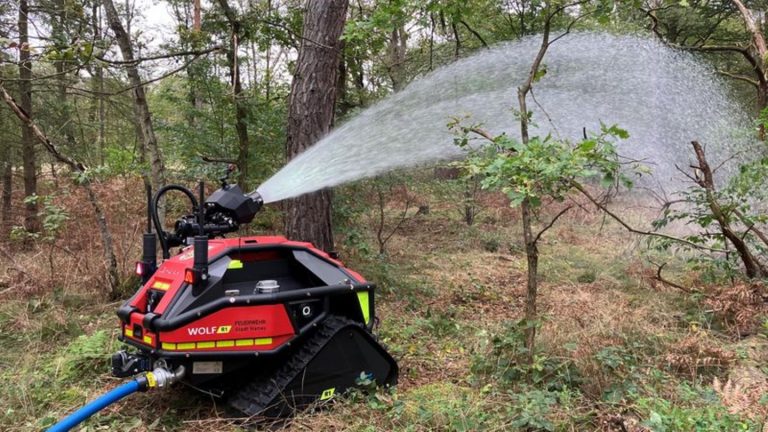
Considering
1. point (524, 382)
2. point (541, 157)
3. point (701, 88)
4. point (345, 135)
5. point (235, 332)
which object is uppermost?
point (701, 88)

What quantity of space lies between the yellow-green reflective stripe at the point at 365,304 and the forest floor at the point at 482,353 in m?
0.47

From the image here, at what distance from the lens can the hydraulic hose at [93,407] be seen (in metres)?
2.37

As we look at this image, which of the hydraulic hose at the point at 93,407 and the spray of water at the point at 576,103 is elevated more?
the spray of water at the point at 576,103

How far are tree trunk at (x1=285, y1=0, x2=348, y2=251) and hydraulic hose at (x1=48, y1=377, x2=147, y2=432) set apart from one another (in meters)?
3.02

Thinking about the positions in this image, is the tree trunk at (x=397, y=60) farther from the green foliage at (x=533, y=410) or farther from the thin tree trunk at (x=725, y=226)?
the green foliage at (x=533, y=410)

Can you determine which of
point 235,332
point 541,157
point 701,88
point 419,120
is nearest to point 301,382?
point 235,332

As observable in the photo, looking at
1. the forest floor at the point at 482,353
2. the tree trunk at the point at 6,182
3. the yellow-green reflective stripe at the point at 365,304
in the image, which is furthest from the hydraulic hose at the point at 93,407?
the tree trunk at the point at 6,182

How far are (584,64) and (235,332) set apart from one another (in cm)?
588

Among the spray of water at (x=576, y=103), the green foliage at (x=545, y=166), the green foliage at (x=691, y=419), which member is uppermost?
the spray of water at (x=576, y=103)

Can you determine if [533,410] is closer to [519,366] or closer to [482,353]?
[519,366]

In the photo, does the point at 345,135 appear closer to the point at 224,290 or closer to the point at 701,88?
the point at 224,290

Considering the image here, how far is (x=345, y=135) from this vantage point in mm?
5680

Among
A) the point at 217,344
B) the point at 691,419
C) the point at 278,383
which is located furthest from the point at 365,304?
the point at 691,419

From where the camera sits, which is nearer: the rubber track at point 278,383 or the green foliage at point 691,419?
the green foliage at point 691,419
